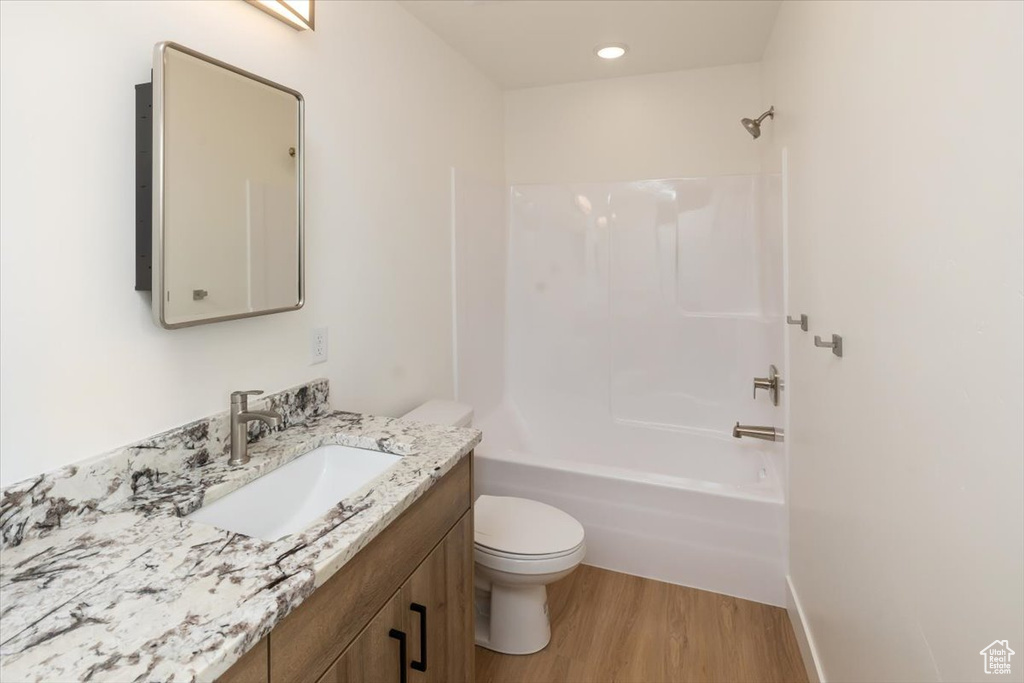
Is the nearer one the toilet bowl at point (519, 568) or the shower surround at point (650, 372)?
the toilet bowl at point (519, 568)

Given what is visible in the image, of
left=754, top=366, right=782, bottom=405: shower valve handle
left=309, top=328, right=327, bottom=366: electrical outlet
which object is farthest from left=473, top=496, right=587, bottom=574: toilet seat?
left=754, top=366, right=782, bottom=405: shower valve handle

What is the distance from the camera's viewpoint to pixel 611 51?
Answer: 253 cm

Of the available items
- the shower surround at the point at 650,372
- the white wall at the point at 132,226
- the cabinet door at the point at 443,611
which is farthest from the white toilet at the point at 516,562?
the white wall at the point at 132,226

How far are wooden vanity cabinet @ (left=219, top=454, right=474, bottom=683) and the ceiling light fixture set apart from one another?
4.23ft

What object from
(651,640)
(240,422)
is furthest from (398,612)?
(651,640)

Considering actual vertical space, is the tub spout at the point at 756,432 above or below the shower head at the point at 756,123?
below

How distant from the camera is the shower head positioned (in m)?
2.29

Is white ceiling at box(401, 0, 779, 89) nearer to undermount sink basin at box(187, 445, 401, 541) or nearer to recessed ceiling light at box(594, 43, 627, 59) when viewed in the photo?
recessed ceiling light at box(594, 43, 627, 59)

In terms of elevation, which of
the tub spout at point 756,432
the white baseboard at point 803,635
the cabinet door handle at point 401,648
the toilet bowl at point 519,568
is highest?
the tub spout at point 756,432

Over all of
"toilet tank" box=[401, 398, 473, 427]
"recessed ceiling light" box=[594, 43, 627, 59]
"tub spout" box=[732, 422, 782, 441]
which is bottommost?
"tub spout" box=[732, 422, 782, 441]

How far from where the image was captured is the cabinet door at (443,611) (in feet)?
3.75

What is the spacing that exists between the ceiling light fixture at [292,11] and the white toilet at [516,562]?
1.31 m

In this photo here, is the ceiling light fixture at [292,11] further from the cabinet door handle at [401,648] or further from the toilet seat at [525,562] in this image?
the toilet seat at [525,562]

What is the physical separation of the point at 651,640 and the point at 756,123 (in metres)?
2.21
